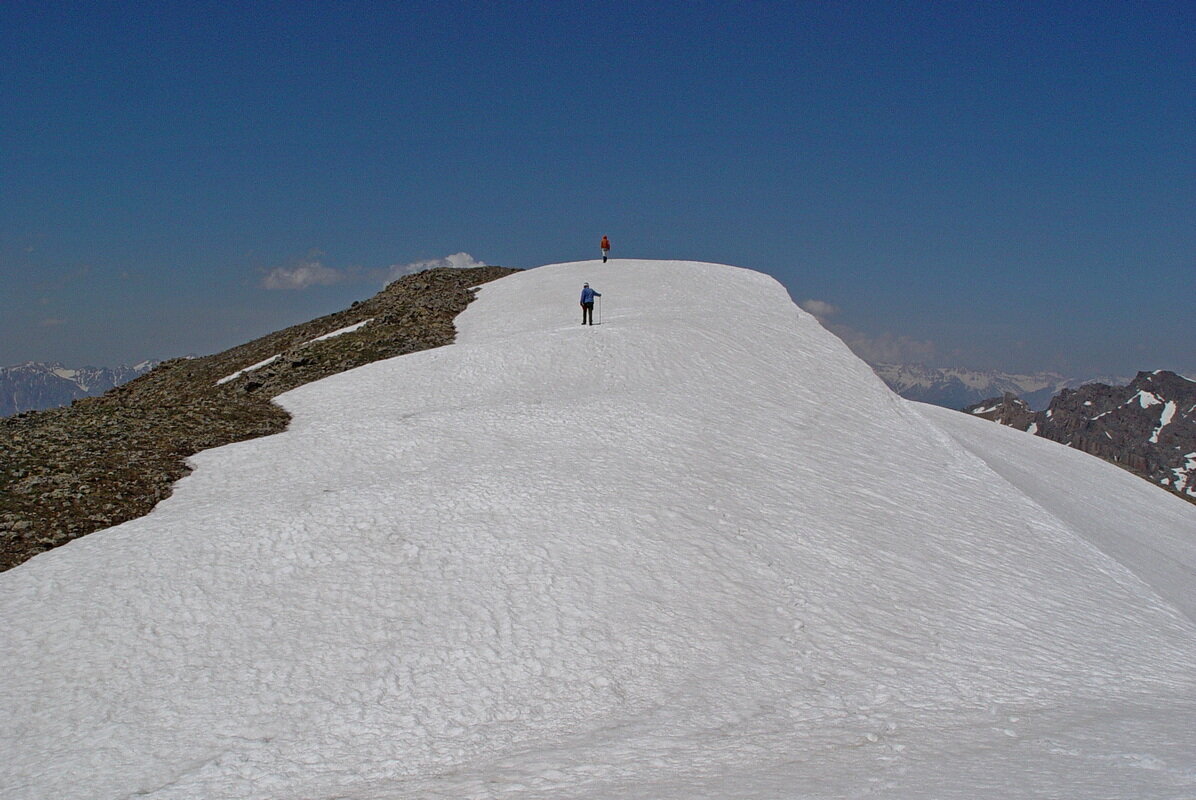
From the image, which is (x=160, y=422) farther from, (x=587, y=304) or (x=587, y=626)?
(x=587, y=626)

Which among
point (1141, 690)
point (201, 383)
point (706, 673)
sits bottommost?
point (1141, 690)

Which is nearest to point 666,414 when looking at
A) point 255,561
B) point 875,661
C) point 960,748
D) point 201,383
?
point 875,661

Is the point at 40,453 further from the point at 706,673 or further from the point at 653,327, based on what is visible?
the point at 653,327

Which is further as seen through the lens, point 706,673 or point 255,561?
point 255,561

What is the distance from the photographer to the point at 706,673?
48.9 ft

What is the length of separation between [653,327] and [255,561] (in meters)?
24.4

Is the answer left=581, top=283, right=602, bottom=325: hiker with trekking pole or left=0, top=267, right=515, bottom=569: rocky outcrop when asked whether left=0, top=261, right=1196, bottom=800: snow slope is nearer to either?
left=0, top=267, right=515, bottom=569: rocky outcrop

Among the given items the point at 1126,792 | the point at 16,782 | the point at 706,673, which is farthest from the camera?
the point at 706,673

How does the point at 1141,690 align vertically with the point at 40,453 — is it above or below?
below

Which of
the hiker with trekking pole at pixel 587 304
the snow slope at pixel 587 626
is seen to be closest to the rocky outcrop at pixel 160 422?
the snow slope at pixel 587 626

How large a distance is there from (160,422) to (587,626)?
813 inches

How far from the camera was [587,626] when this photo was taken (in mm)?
A: 15898

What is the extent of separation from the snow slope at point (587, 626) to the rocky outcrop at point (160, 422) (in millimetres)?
1384

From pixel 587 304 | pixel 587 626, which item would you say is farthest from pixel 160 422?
pixel 587 626
